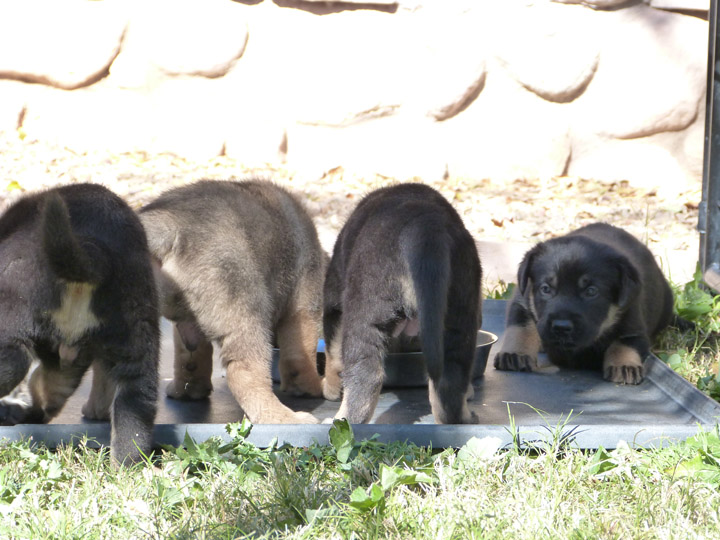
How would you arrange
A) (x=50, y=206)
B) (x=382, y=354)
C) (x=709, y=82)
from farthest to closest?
1. (x=709, y=82)
2. (x=382, y=354)
3. (x=50, y=206)

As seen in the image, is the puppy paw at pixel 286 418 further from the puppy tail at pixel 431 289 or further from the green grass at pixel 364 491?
the puppy tail at pixel 431 289

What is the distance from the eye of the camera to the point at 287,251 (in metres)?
4.73

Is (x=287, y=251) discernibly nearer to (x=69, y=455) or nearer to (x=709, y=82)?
(x=69, y=455)

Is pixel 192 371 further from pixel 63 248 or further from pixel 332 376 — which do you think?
pixel 63 248

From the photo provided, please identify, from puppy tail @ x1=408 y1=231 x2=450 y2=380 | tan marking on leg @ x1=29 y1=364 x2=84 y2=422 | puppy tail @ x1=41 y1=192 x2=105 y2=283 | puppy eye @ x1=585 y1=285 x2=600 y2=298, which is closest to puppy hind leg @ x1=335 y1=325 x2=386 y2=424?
puppy tail @ x1=408 y1=231 x2=450 y2=380

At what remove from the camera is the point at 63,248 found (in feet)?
10.6

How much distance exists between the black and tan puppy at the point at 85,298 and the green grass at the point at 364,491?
0.28m

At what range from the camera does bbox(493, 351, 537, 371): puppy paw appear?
5363 millimetres

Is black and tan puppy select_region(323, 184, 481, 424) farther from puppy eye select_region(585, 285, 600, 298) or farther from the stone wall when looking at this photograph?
the stone wall

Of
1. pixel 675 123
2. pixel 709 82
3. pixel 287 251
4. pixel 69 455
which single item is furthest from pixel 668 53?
pixel 69 455

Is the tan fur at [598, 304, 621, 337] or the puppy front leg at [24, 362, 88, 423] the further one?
the tan fur at [598, 304, 621, 337]

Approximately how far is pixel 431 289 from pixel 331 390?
129 cm

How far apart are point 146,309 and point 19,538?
101cm

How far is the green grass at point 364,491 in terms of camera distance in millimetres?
3043
